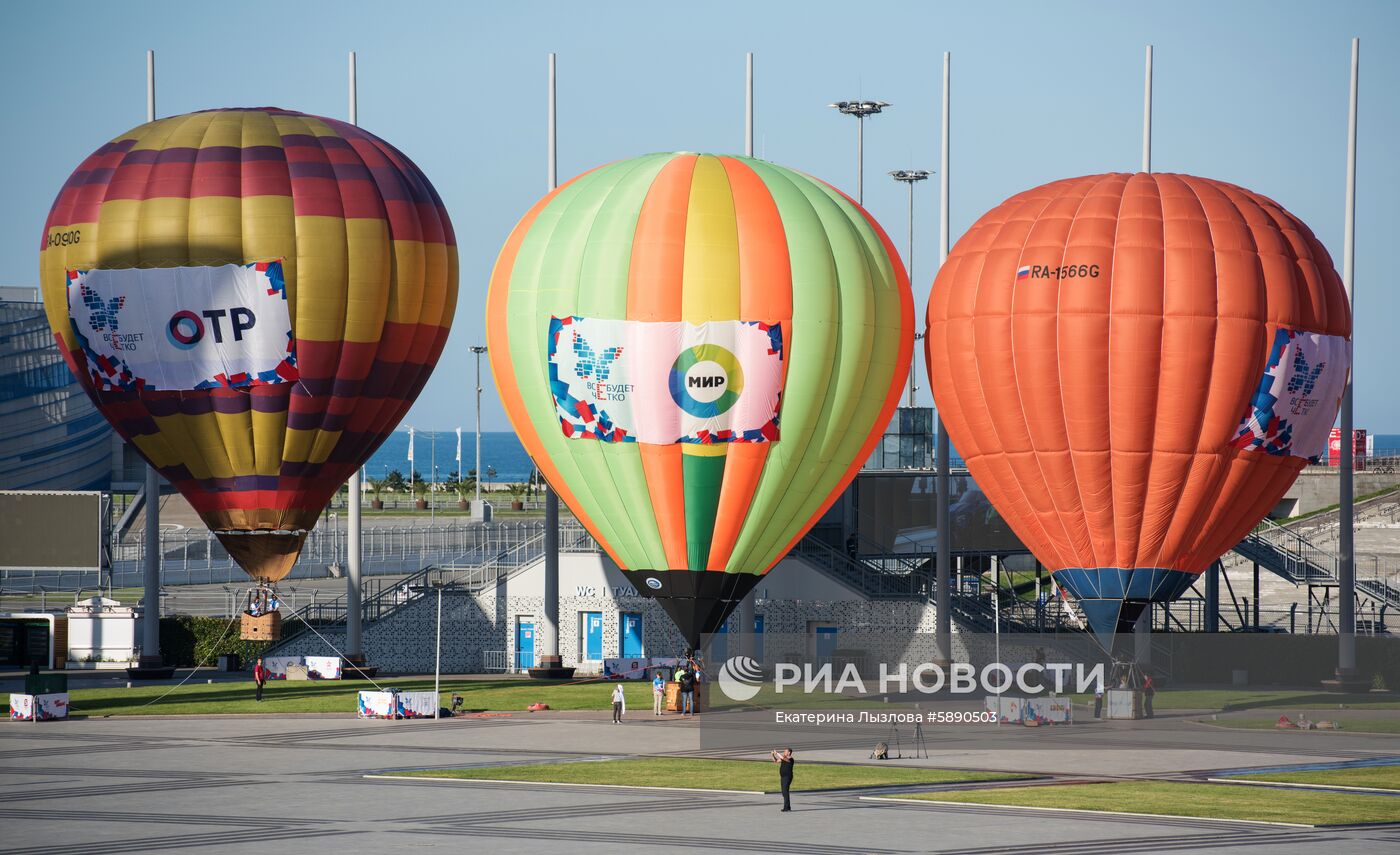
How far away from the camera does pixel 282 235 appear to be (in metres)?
46.4

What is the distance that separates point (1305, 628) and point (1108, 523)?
95.5ft

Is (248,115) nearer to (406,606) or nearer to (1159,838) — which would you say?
(406,606)

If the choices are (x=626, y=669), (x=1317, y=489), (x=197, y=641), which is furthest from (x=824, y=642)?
(x=1317, y=489)

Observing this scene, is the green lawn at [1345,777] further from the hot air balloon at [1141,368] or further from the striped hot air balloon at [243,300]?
the striped hot air balloon at [243,300]

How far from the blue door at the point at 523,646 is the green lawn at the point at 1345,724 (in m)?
Answer: 24.2

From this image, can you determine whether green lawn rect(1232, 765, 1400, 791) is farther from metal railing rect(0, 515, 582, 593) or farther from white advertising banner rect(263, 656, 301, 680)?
metal railing rect(0, 515, 582, 593)

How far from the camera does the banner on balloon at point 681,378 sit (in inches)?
1624

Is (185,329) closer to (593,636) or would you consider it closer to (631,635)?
(593,636)

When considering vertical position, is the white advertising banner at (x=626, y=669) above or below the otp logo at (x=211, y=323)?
below

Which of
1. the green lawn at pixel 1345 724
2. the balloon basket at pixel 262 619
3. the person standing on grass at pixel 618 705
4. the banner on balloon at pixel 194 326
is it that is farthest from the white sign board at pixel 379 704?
the green lawn at pixel 1345 724

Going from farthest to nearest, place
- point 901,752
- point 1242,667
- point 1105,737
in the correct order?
point 1242,667, point 1105,737, point 901,752

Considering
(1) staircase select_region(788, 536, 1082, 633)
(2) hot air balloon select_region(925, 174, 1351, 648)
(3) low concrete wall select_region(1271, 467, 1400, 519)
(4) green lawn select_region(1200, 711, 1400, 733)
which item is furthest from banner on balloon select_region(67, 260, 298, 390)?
(3) low concrete wall select_region(1271, 467, 1400, 519)

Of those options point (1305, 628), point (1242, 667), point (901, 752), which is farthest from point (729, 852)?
point (1305, 628)

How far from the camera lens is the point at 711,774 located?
3575 centimetres
